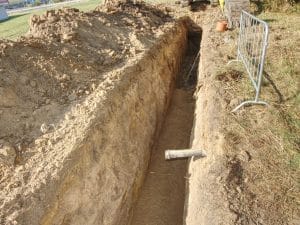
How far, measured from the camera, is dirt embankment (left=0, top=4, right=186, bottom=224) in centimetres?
463

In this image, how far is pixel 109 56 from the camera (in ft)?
26.9

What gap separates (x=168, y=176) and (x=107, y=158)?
6.20 feet

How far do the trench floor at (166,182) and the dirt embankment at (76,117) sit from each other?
379 millimetres

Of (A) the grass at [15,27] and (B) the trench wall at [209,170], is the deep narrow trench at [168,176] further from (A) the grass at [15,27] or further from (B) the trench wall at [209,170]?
(A) the grass at [15,27]

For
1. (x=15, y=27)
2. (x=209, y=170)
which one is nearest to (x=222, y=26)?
(x=209, y=170)

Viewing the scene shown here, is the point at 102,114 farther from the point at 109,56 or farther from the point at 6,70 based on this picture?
the point at 109,56

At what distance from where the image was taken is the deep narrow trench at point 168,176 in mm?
6109

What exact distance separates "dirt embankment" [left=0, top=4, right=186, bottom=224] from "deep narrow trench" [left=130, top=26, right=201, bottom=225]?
0.38 m

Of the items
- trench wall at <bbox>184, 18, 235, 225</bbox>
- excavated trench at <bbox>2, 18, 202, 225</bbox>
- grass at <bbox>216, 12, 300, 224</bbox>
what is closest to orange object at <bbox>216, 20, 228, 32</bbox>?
excavated trench at <bbox>2, 18, 202, 225</bbox>

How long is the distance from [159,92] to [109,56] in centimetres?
167

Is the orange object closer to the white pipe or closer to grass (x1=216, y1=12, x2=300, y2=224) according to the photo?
grass (x1=216, y1=12, x2=300, y2=224)

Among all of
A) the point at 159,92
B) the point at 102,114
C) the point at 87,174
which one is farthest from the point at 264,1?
the point at 87,174

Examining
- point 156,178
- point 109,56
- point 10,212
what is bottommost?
point 156,178

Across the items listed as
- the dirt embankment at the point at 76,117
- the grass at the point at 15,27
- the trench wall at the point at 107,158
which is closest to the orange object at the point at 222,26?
the dirt embankment at the point at 76,117
